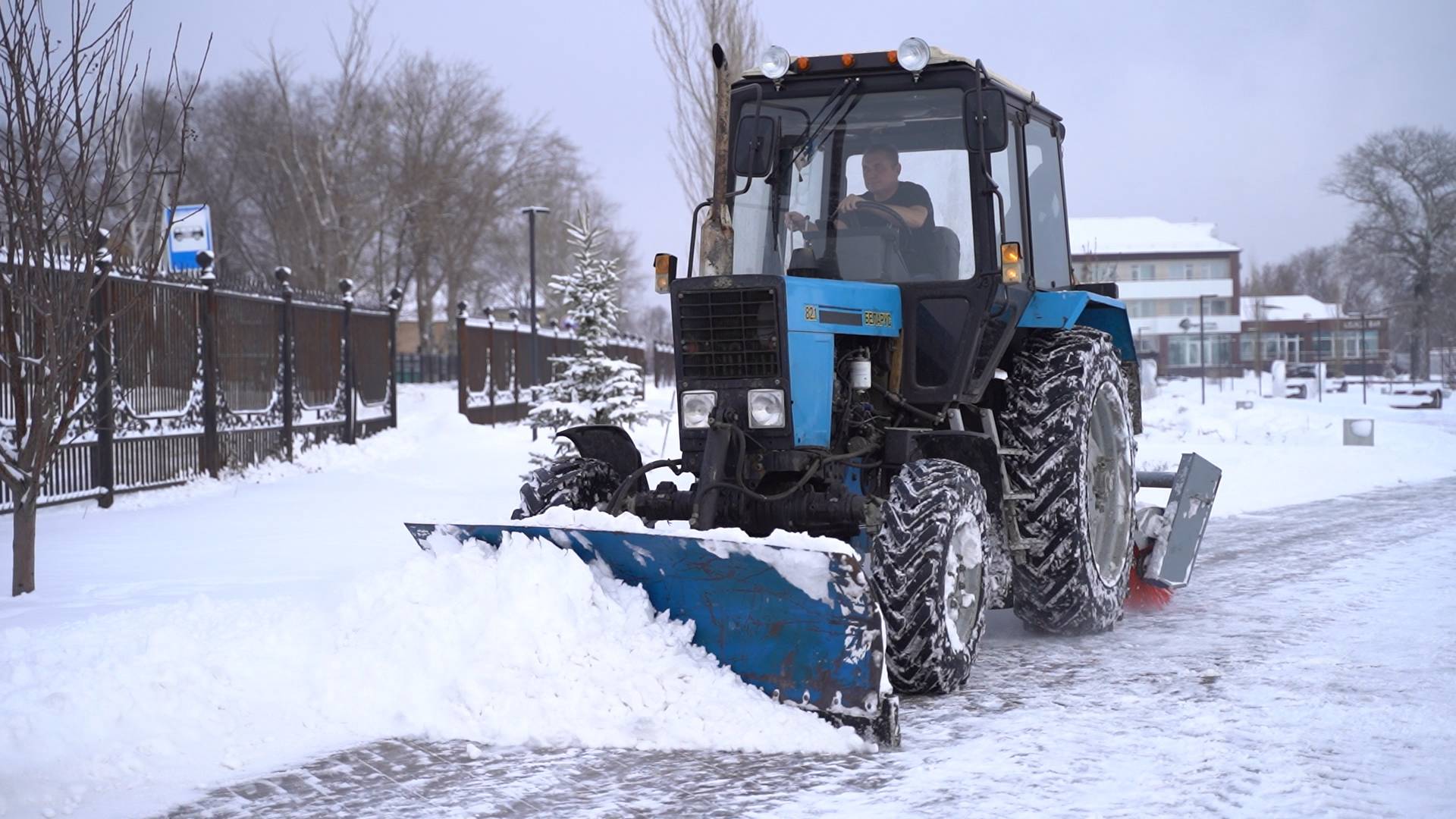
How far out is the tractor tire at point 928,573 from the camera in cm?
527

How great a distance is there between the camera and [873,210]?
6602 mm

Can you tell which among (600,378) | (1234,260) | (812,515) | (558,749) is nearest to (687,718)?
(558,749)

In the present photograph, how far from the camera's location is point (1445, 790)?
14.0ft

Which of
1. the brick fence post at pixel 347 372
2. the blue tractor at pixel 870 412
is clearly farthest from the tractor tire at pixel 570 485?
the brick fence post at pixel 347 372

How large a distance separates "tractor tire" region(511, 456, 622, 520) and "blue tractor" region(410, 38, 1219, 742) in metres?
0.01

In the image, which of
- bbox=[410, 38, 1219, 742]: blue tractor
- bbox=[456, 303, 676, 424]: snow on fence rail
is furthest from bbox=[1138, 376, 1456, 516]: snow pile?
bbox=[456, 303, 676, 424]: snow on fence rail

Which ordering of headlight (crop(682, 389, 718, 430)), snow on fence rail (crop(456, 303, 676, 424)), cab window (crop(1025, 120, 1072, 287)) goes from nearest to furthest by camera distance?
headlight (crop(682, 389, 718, 430)) → cab window (crop(1025, 120, 1072, 287)) → snow on fence rail (crop(456, 303, 676, 424))

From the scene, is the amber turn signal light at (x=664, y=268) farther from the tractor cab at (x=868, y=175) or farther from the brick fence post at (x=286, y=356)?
the brick fence post at (x=286, y=356)

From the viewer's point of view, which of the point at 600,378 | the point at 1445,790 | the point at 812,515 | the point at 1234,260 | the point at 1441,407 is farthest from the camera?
the point at 1234,260

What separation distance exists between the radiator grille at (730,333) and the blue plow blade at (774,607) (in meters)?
1.05

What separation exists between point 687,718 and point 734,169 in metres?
2.85

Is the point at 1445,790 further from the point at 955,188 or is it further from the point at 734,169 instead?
the point at 734,169

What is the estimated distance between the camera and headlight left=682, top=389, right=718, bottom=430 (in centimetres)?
600

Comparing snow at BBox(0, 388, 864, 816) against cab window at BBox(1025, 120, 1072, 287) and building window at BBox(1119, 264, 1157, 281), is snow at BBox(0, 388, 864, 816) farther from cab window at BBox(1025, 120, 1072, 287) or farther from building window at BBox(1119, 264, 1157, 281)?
building window at BBox(1119, 264, 1157, 281)
